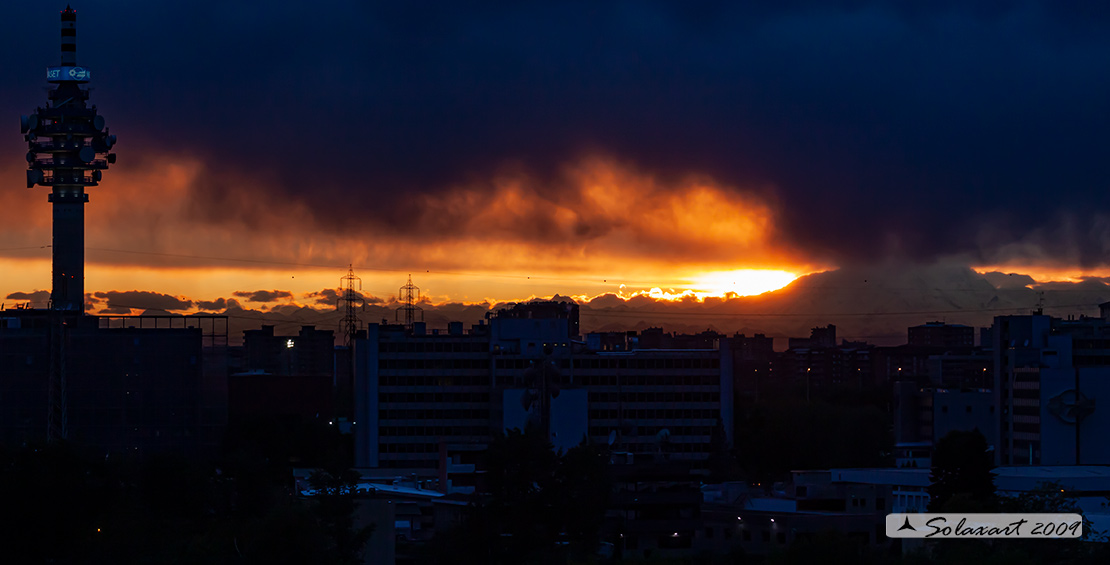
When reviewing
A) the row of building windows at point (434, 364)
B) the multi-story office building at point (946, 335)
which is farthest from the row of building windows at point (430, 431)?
the multi-story office building at point (946, 335)

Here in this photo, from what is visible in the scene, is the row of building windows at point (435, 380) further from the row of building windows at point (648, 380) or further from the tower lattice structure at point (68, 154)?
the tower lattice structure at point (68, 154)

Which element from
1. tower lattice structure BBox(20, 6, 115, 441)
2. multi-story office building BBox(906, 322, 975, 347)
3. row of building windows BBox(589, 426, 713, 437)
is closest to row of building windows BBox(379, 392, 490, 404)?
row of building windows BBox(589, 426, 713, 437)

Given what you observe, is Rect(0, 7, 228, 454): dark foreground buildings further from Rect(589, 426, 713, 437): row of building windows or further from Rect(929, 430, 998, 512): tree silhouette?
Rect(929, 430, 998, 512): tree silhouette

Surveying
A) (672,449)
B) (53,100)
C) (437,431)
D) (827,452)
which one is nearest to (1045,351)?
(827,452)

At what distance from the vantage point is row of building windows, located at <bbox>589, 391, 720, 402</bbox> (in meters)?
82.2

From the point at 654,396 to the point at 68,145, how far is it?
3883 centimetres

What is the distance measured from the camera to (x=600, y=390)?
82.5 metres

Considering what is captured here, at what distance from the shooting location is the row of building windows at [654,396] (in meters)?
82.2

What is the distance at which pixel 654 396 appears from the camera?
82.6 meters

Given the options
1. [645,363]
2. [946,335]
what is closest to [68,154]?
[645,363]

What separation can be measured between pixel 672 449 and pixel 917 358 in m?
75.6

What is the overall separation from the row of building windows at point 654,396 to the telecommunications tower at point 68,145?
1241 inches

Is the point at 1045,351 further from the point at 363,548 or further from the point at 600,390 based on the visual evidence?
the point at 363,548

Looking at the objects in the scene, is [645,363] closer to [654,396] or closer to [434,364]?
[654,396]
